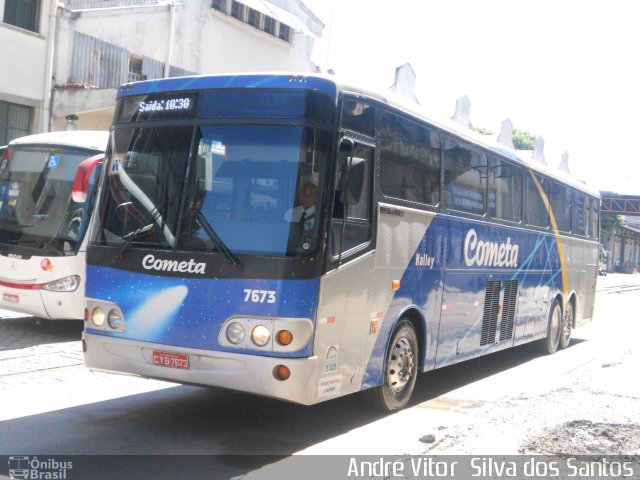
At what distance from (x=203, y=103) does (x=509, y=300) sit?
6.39 metres

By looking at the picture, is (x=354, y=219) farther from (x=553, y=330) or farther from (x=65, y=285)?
(x=553, y=330)

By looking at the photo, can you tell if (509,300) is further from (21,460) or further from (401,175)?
(21,460)

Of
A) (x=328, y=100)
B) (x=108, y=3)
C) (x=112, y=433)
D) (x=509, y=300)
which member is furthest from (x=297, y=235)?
(x=108, y=3)

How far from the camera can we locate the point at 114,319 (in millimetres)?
6684

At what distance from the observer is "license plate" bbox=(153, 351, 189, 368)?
631cm

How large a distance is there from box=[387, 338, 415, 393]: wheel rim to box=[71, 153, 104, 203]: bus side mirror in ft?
14.5

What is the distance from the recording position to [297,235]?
20.3 ft

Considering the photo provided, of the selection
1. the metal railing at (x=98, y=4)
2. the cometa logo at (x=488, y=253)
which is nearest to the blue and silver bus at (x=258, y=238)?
the cometa logo at (x=488, y=253)

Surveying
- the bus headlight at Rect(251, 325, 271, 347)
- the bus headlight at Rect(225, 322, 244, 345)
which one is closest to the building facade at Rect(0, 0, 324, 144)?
the bus headlight at Rect(225, 322, 244, 345)

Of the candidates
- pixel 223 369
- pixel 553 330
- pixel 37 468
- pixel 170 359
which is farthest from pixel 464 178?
pixel 37 468

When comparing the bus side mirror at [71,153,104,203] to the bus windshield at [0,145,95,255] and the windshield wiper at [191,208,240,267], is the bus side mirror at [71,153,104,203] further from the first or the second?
the windshield wiper at [191,208,240,267]

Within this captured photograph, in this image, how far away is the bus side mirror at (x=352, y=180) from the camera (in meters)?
6.45

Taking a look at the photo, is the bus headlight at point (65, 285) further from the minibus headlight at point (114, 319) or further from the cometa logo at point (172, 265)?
the cometa logo at point (172, 265)

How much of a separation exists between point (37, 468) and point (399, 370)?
378cm
